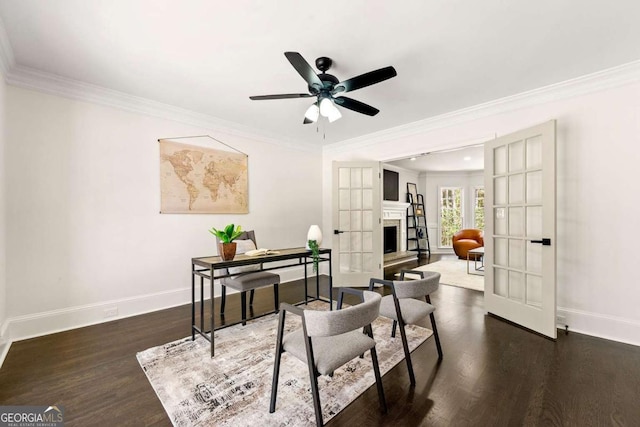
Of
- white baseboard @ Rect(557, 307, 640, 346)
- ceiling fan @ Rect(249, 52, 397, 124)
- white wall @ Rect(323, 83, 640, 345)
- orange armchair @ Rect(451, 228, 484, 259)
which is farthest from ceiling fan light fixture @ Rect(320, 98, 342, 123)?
orange armchair @ Rect(451, 228, 484, 259)

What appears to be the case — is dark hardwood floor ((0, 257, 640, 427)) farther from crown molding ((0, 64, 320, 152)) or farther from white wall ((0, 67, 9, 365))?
crown molding ((0, 64, 320, 152))

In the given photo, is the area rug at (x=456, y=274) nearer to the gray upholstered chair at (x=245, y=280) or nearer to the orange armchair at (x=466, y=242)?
the orange armchair at (x=466, y=242)

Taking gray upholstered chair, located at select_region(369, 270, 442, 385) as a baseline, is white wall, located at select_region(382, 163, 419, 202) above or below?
above

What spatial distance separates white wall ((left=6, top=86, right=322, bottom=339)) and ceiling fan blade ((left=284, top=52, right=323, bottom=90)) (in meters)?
2.20

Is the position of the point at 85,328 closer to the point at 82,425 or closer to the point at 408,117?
the point at 82,425

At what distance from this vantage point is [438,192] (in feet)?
28.0

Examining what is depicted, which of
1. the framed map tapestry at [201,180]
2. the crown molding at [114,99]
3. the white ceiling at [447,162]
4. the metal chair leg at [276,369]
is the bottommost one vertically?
the metal chair leg at [276,369]

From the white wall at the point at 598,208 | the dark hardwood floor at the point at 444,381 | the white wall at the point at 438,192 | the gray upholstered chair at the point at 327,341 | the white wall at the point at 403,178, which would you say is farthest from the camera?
the white wall at the point at 438,192

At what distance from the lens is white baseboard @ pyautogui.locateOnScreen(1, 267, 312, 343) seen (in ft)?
8.48

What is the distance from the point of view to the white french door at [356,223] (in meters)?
4.59

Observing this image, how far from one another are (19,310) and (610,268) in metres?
5.62

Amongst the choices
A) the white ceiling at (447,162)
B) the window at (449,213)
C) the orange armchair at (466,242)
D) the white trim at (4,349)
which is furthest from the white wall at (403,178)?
the white trim at (4,349)

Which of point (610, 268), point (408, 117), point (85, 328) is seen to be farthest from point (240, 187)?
point (610, 268)

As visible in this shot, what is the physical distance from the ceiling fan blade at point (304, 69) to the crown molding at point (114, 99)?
2.12m
